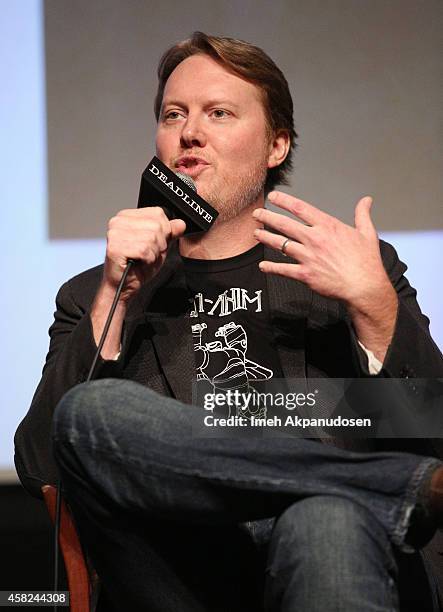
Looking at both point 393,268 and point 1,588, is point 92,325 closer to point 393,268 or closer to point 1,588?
point 393,268

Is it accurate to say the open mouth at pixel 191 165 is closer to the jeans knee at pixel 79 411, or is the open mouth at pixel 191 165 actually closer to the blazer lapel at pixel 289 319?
the blazer lapel at pixel 289 319

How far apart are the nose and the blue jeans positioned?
2.57 ft

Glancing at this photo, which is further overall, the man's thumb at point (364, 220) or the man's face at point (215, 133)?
the man's face at point (215, 133)

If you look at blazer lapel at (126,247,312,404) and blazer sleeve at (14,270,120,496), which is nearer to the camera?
blazer sleeve at (14,270,120,496)

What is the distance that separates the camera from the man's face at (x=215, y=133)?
6.26 feet

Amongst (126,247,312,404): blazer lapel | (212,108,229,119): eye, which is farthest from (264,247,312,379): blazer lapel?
(212,108,229,119): eye

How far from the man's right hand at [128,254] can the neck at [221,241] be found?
327mm

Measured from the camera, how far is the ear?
2152 millimetres

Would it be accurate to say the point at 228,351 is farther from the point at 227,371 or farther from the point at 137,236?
the point at 137,236

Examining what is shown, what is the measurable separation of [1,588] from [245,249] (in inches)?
40.5

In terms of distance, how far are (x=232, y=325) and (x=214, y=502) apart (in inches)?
26.6

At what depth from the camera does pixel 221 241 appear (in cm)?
198

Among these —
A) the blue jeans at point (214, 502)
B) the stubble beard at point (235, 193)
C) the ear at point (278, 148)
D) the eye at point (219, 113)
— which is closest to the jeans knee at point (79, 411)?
the blue jeans at point (214, 502)

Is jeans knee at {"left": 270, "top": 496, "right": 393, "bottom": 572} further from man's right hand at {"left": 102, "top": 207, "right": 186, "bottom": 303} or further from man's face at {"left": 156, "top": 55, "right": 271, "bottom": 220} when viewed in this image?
man's face at {"left": 156, "top": 55, "right": 271, "bottom": 220}
